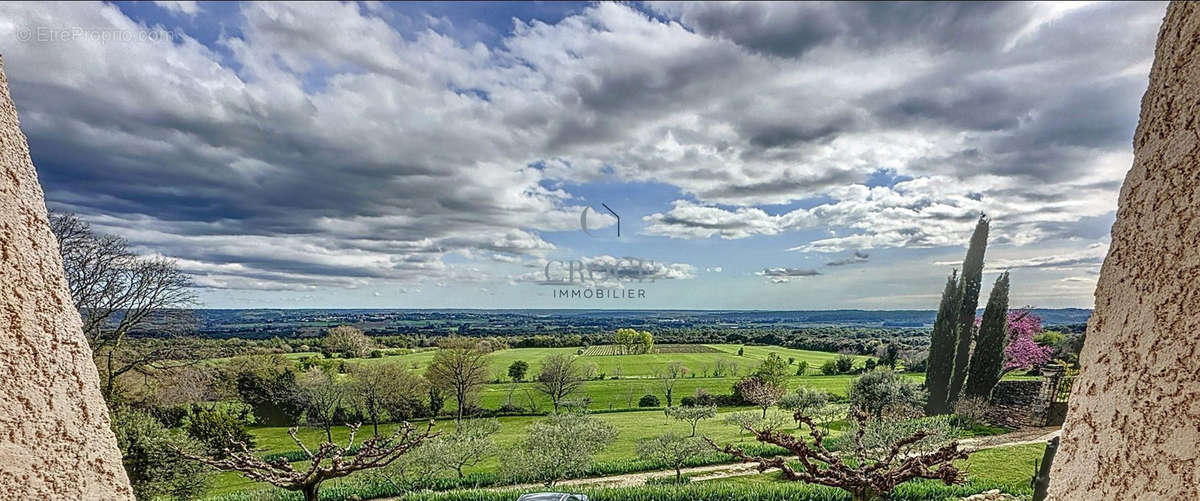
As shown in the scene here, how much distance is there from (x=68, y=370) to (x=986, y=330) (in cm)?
2994

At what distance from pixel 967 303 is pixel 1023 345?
4005 mm

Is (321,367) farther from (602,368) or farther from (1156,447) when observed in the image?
(1156,447)

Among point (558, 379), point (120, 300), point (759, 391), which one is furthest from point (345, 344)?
point (759, 391)

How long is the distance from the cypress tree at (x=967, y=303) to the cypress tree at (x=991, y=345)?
1.42ft

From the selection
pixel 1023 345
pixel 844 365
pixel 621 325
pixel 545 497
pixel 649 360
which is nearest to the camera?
pixel 545 497

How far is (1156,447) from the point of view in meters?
0.89

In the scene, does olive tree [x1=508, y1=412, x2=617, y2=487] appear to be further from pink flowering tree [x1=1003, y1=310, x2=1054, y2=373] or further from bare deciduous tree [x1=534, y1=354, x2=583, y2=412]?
pink flowering tree [x1=1003, y1=310, x2=1054, y2=373]

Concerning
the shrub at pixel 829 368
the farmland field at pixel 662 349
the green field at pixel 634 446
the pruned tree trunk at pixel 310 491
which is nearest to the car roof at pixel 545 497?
the pruned tree trunk at pixel 310 491

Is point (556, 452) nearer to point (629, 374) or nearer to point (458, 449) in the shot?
point (458, 449)

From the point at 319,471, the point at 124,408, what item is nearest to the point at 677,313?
the point at 124,408

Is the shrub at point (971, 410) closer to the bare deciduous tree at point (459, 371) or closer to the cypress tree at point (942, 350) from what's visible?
the cypress tree at point (942, 350)

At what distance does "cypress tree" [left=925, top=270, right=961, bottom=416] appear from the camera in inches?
951

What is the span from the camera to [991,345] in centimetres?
2344

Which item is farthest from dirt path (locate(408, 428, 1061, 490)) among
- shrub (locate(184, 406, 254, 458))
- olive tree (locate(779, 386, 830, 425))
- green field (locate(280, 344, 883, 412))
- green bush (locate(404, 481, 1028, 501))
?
shrub (locate(184, 406, 254, 458))
